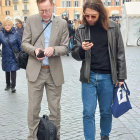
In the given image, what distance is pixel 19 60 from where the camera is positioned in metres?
4.32

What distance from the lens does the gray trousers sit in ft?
14.0

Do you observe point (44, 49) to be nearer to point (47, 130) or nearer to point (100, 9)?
point (100, 9)

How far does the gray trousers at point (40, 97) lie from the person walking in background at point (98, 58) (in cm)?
36

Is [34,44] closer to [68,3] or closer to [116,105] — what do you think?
[116,105]

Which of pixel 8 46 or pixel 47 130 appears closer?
pixel 47 130

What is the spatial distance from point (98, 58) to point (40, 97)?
0.83 metres

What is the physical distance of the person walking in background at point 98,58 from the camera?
13.4 feet

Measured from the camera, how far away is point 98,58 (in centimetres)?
412

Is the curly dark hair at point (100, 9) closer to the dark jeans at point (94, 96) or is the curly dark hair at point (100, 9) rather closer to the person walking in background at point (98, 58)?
the person walking in background at point (98, 58)

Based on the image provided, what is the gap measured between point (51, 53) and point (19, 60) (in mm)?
482

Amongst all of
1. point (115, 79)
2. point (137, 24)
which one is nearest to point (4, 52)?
point (115, 79)

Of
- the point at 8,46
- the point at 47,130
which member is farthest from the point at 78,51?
the point at 8,46

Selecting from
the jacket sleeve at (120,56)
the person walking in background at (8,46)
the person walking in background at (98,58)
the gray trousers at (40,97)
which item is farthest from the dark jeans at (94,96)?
the person walking in background at (8,46)

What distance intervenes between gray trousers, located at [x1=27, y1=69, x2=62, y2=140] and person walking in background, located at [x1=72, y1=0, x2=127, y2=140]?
1.20ft
